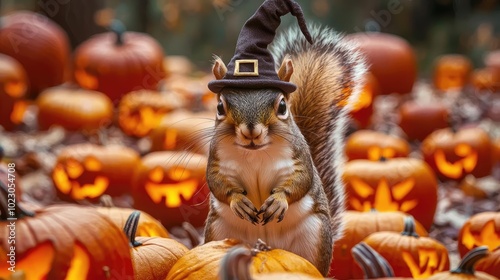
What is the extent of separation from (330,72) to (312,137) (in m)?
0.29

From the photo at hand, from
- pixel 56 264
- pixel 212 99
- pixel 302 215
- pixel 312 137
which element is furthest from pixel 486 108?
pixel 56 264

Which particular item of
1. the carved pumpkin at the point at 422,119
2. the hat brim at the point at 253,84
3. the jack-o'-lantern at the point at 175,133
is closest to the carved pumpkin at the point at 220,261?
the hat brim at the point at 253,84

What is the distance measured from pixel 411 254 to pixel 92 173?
2.70 meters

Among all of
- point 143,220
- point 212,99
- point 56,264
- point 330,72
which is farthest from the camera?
point 212,99

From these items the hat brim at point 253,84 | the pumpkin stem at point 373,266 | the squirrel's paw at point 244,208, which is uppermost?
the hat brim at point 253,84

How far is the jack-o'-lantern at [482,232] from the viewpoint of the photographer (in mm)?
3881

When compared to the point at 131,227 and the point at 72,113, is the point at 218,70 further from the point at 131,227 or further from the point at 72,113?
the point at 72,113

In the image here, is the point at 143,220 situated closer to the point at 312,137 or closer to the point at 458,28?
the point at 312,137

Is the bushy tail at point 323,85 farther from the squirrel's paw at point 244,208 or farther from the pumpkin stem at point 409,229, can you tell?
the squirrel's paw at point 244,208

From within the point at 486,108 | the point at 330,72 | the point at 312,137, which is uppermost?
the point at 330,72

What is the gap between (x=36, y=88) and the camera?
354 inches

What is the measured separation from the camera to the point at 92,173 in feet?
18.1

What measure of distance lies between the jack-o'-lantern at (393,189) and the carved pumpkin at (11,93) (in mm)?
3737

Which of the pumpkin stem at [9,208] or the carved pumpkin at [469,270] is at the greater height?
the pumpkin stem at [9,208]
